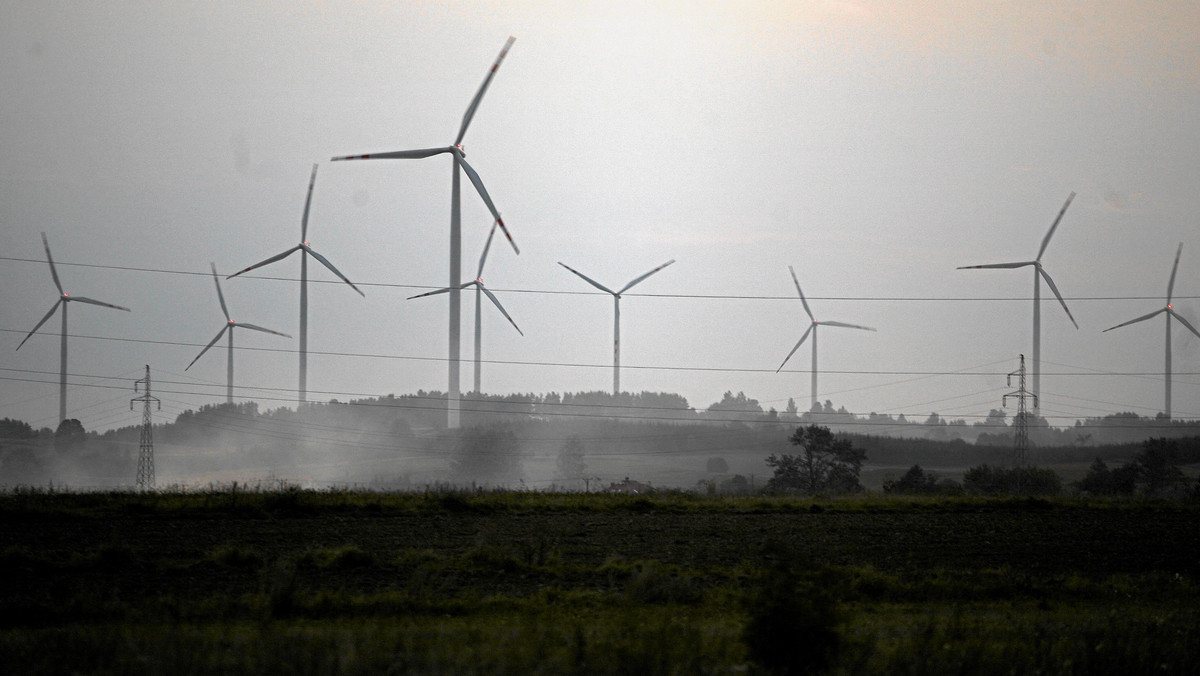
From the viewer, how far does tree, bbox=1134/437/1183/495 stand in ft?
274

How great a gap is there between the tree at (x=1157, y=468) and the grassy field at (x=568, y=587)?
51.7 m

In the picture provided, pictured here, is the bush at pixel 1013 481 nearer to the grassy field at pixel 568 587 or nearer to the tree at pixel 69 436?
the grassy field at pixel 568 587

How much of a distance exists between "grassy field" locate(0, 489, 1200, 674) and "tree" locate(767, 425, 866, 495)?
4347 cm

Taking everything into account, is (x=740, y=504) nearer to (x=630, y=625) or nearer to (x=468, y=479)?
(x=630, y=625)

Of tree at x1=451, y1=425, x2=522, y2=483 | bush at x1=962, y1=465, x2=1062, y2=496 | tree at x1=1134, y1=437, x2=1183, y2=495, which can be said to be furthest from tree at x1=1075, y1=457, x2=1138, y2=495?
tree at x1=451, y1=425, x2=522, y2=483

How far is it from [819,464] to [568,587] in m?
68.3

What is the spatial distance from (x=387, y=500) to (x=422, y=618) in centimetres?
1884

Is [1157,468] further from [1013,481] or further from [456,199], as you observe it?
[456,199]

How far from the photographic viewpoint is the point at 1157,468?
8488 cm

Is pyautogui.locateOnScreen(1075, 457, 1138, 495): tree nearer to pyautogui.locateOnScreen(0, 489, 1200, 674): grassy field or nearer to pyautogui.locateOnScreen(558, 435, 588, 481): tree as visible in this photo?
pyautogui.locateOnScreen(0, 489, 1200, 674): grassy field

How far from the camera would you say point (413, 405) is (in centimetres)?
13662

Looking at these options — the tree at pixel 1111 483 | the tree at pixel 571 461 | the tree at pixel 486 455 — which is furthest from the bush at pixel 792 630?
the tree at pixel 571 461

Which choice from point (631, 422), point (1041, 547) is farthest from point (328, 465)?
point (1041, 547)

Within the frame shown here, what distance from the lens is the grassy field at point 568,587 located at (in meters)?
12.1
